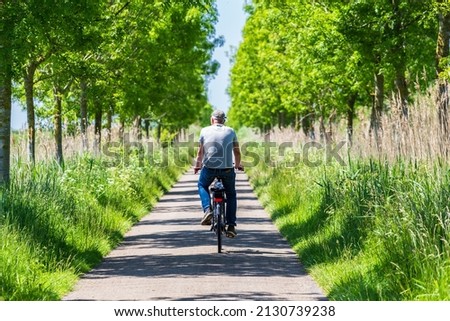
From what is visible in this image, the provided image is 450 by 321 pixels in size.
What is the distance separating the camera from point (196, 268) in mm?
13398

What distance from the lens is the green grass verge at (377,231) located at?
31.8ft

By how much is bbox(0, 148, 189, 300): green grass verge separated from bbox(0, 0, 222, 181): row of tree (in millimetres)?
1108

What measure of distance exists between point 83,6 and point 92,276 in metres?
4.70

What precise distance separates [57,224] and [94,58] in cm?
1387

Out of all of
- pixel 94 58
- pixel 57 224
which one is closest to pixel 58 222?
pixel 57 224

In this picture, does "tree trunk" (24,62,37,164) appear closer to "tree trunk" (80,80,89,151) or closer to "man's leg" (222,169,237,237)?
"tree trunk" (80,80,89,151)

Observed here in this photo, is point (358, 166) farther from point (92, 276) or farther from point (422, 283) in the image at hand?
point (422, 283)

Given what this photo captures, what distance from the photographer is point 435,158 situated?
13.0 m

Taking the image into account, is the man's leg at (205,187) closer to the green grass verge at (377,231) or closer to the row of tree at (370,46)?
the green grass verge at (377,231)

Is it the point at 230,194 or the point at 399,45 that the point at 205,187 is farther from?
the point at 399,45

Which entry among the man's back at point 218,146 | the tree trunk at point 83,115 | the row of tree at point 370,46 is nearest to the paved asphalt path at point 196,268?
the man's back at point 218,146

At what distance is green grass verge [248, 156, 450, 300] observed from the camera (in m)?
9.70

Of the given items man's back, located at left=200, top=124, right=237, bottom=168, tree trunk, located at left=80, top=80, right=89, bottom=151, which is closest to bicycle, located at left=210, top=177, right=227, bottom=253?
man's back, located at left=200, top=124, right=237, bottom=168
